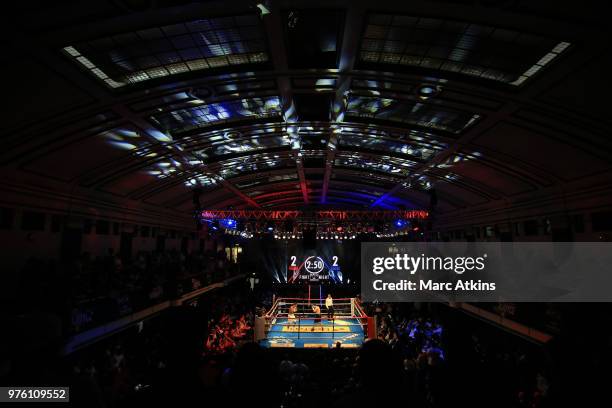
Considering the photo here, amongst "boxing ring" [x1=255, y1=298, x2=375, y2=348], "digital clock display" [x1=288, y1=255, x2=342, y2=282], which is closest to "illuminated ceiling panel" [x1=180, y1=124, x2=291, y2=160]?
"boxing ring" [x1=255, y1=298, x2=375, y2=348]

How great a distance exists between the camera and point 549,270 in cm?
1341

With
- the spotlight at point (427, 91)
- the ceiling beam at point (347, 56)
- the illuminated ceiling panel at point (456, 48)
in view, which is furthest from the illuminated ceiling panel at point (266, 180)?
the illuminated ceiling panel at point (456, 48)

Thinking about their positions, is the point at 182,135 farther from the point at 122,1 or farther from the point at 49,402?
the point at 49,402

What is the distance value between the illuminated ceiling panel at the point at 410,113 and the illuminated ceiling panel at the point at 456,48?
7.35ft

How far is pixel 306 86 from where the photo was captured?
10.3m

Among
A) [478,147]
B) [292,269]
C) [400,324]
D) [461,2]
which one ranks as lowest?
[400,324]

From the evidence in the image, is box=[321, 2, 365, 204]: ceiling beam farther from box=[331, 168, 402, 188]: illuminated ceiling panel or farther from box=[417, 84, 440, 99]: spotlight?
box=[331, 168, 402, 188]: illuminated ceiling panel

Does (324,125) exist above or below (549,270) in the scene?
above

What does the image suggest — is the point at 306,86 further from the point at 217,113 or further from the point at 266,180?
the point at 266,180

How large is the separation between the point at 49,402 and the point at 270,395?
1363mm

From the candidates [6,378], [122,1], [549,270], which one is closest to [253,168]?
[122,1]

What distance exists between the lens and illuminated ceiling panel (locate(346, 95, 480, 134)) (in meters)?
11.3

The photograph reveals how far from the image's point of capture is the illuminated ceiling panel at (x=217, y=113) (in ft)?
37.6

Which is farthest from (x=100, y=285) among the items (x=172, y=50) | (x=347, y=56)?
(x=347, y=56)
